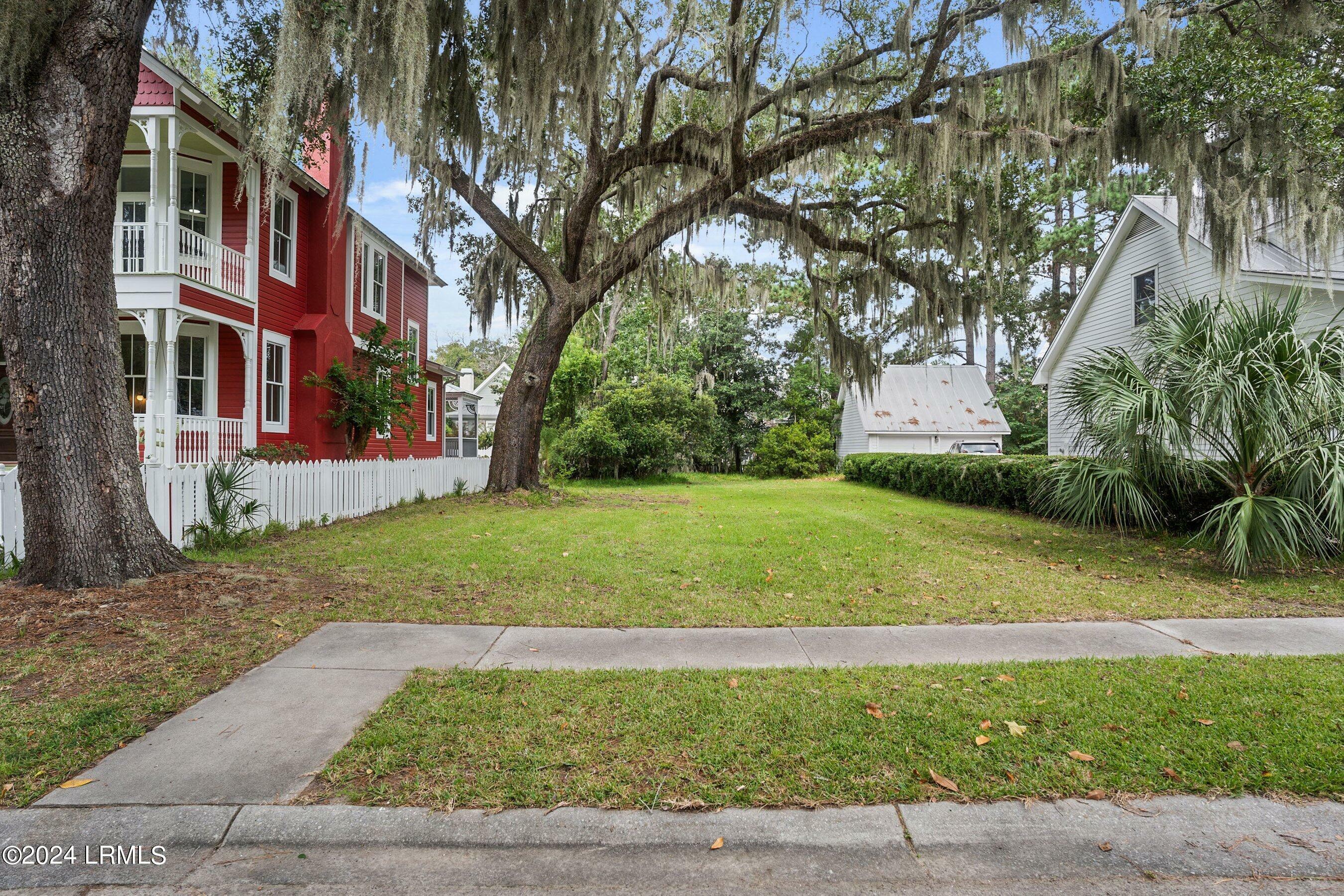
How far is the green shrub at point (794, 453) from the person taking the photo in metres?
28.2

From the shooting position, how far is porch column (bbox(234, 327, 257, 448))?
12.4m

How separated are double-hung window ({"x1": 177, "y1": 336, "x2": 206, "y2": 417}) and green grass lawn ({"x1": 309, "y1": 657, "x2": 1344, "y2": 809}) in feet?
37.4

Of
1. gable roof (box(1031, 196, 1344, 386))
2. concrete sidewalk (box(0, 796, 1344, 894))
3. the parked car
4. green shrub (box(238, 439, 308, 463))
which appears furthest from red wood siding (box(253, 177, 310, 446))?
the parked car

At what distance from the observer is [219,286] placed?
11.7 meters

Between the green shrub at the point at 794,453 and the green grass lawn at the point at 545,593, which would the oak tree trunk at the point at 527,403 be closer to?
the green grass lawn at the point at 545,593

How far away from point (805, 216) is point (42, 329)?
1175 cm

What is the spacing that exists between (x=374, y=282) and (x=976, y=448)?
2322 centimetres

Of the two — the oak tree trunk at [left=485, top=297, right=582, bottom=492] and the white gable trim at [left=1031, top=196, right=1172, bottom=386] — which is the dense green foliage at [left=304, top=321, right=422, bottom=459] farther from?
the white gable trim at [left=1031, top=196, right=1172, bottom=386]

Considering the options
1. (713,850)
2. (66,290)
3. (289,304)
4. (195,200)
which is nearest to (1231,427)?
(713,850)

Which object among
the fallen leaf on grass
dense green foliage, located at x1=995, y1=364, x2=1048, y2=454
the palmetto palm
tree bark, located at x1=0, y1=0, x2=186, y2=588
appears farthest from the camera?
dense green foliage, located at x1=995, y1=364, x2=1048, y2=454

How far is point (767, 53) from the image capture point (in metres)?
11.9

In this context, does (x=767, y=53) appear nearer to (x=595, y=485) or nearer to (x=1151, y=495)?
(x=1151, y=495)

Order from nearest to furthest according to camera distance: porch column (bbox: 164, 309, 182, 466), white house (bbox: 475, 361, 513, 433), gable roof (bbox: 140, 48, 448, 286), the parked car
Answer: gable roof (bbox: 140, 48, 448, 286) → porch column (bbox: 164, 309, 182, 466) → the parked car → white house (bbox: 475, 361, 513, 433)

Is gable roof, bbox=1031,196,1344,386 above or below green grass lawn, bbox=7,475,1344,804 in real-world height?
above
